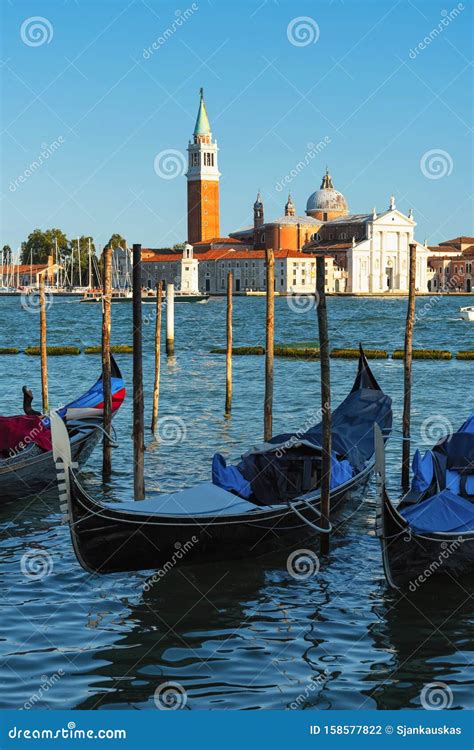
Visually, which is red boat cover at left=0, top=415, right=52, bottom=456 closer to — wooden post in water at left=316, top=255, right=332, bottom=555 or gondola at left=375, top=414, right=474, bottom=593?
wooden post in water at left=316, top=255, right=332, bottom=555

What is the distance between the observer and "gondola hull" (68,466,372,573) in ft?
19.7

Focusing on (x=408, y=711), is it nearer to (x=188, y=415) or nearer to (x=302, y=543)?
(x=302, y=543)

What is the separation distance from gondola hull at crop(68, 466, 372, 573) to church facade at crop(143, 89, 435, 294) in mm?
74267

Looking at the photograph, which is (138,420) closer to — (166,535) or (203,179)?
(166,535)

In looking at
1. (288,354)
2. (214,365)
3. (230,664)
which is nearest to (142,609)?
(230,664)

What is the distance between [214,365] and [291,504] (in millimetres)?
16441

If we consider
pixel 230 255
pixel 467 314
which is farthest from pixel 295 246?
pixel 467 314
